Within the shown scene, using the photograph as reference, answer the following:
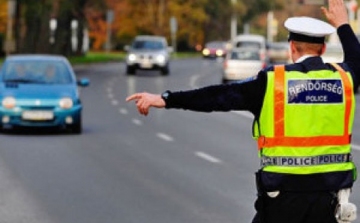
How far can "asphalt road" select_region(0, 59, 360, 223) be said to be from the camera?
13.3m

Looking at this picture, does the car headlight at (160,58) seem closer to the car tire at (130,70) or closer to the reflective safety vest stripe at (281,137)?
the car tire at (130,70)

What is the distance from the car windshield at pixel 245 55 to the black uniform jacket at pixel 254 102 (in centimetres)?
4433

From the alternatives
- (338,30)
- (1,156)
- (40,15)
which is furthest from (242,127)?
(40,15)

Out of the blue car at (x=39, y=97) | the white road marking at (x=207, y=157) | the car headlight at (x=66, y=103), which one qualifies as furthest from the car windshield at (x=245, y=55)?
the white road marking at (x=207, y=157)

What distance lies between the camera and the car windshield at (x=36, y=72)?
24.8 meters

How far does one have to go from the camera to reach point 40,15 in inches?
2518

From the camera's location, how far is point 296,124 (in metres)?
6.44

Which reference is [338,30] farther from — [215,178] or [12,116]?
[12,116]

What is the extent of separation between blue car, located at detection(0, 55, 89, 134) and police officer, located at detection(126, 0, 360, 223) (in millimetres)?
17421

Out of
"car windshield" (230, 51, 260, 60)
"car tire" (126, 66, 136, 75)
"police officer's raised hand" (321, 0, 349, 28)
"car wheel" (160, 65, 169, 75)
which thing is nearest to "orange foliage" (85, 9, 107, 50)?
"car wheel" (160, 65, 169, 75)

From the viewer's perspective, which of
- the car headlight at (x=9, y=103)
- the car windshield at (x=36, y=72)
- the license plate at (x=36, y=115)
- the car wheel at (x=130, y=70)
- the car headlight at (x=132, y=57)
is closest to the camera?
the license plate at (x=36, y=115)

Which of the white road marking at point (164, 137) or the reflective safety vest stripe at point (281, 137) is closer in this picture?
the reflective safety vest stripe at point (281, 137)

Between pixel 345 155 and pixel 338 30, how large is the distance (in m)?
0.65

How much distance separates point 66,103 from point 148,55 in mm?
34503
